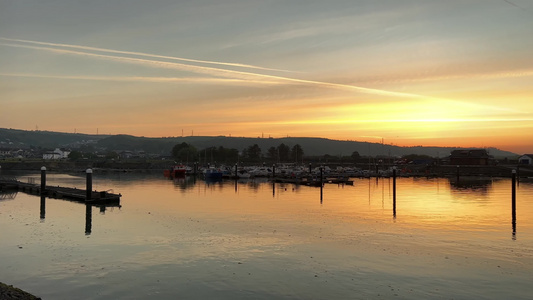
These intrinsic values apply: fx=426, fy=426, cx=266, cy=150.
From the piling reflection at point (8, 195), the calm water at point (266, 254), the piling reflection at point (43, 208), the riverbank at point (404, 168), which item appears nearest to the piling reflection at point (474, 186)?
the riverbank at point (404, 168)

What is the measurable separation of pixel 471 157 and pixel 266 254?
147520 mm

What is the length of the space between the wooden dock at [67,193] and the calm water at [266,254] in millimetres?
4092

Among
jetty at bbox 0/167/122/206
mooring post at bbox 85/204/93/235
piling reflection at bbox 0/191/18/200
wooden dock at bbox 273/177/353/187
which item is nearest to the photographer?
mooring post at bbox 85/204/93/235

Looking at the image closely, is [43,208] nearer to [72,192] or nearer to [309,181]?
[72,192]

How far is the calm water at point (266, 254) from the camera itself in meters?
19.4

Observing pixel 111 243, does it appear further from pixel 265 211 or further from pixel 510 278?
pixel 510 278

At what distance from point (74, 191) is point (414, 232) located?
4499 centimetres

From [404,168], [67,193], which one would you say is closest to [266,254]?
[67,193]

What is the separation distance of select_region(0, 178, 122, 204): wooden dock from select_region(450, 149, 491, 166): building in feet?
444

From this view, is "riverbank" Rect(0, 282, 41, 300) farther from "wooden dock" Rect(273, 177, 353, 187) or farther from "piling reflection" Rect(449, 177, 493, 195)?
"wooden dock" Rect(273, 177, 353, 187)

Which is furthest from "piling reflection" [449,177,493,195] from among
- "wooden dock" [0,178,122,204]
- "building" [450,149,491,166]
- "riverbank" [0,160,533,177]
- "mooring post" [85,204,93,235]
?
"mooring post" [85,204,93,235]

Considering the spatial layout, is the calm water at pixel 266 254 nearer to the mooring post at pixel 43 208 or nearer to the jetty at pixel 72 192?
the mooring post at pixel 43 208

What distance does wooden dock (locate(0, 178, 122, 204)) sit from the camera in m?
50.3

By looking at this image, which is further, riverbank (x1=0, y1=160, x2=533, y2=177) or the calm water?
riverbank (x1=0, y1=160, x2=533, y2=177)
